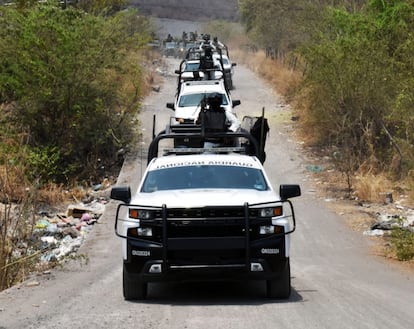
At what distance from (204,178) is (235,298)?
1.64 meters

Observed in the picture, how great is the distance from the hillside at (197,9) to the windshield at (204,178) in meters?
91.8

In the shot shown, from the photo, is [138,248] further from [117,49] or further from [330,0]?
[330,0]

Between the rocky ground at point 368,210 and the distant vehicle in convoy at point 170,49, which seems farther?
the distant vehicle in convoy at point 170,49

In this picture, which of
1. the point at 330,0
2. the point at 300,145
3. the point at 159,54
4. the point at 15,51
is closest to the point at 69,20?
the point at 15,51

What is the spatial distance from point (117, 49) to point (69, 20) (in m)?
2.10

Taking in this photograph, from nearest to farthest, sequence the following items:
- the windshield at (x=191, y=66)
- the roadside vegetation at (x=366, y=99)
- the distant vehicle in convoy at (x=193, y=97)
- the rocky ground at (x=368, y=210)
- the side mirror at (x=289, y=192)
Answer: the side mirror at (x=289, y=192) < the rocky ground at (x=368, y=210) < the roadside vegetation at (x=366, y=99) < the distant vehicle in convoy at (x=193, y=97) < the windshield at (x=191, y=66)

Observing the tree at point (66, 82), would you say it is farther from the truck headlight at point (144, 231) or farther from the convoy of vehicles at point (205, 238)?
the truck headlight at point (144, 231)

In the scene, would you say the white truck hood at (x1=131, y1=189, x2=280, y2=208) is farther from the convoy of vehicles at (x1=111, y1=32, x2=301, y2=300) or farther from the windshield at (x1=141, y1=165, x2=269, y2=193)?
the windshield at (x1=141, y1=165, x2=269, y2=193)

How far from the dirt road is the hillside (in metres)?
86.8

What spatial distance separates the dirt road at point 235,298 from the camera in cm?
896

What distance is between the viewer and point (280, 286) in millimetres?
10297

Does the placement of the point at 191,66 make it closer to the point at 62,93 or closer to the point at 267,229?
the point at 62,93

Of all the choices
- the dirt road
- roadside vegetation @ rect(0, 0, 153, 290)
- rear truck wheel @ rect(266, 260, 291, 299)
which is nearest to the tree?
roadside vegetation @ rect(0, 0, 153, 290)

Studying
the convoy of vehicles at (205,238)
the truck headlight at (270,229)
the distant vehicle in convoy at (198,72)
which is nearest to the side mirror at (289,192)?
the convoy of vehicles at (205,238)
